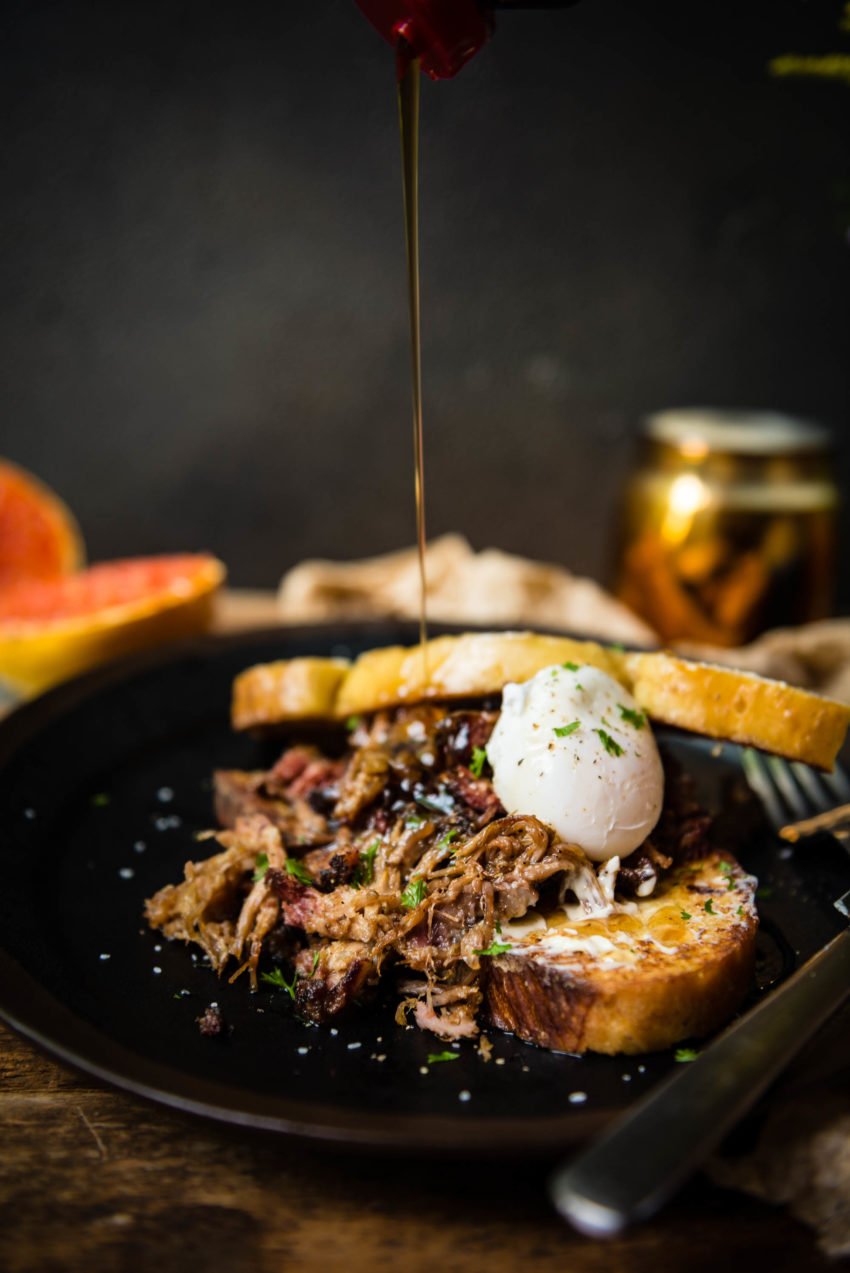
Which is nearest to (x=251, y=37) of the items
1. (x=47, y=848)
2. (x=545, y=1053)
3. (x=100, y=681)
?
(x=100, y=681)

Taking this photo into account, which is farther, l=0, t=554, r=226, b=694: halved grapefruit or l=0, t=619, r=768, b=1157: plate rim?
l=0, t=554, r=226, b=694: halved grapefruit

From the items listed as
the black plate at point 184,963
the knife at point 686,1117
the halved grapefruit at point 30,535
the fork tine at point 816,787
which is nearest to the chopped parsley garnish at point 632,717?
the black plate at point 184,963

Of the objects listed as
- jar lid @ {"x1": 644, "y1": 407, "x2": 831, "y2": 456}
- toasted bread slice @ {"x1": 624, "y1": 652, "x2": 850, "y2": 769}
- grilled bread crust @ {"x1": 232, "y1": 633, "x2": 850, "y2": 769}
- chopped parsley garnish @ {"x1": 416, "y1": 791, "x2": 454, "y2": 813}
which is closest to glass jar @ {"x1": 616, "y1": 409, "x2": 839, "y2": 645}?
jar lid @ {"x1": 644, "y1": 407, "x2": 831, "y2": 456}

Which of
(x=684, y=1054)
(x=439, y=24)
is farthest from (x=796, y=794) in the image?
(x=439, y=24)

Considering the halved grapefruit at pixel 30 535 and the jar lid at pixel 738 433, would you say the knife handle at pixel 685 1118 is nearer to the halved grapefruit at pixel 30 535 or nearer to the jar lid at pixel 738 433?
the jar lid at pixel 738 433

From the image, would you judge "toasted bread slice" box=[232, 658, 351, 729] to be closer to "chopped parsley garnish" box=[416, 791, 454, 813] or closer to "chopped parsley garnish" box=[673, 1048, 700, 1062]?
"chopped parsley garnish" box=[416, 791, 454, 813]
